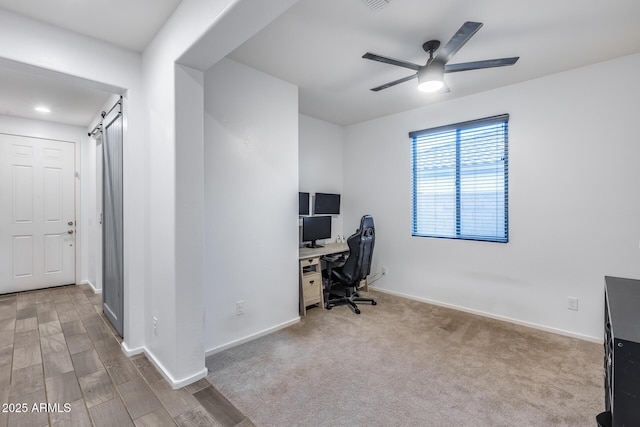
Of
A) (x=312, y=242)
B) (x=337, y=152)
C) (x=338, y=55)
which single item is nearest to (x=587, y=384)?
(x=312, y=242)

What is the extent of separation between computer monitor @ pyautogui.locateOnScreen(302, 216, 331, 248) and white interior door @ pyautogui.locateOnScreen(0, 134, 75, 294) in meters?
3.73

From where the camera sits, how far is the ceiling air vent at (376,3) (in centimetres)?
182

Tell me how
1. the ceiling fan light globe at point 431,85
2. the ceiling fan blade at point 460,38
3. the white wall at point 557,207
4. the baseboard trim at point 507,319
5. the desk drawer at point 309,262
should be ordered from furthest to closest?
the desk drawer at point 309,262
the baseboard trim at point 507,319
the white wall at point 557,207
the ceiling fan light globe at point 431,85
the ceiling fan blade at point 460,38

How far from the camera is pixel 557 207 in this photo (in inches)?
114

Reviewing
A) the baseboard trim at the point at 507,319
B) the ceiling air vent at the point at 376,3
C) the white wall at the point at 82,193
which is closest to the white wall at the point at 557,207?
the baseboard trim at the point at 507,319

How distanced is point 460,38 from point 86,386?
350 cm

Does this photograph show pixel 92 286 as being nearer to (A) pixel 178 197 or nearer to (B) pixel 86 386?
(B) pixel 86 386

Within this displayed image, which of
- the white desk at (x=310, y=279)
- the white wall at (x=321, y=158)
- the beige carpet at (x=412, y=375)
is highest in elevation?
the white wall at (x=321, y=158)

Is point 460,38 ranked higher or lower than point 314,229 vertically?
higher

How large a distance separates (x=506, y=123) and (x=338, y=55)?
2094 mm

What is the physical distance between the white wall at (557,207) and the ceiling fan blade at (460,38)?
63.5 inches

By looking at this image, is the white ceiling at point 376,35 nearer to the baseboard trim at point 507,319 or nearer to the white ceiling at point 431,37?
the white ceiling at point 431,37

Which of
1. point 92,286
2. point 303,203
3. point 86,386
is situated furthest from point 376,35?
point 92,286

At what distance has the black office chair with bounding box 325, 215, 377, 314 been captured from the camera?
344 cm
